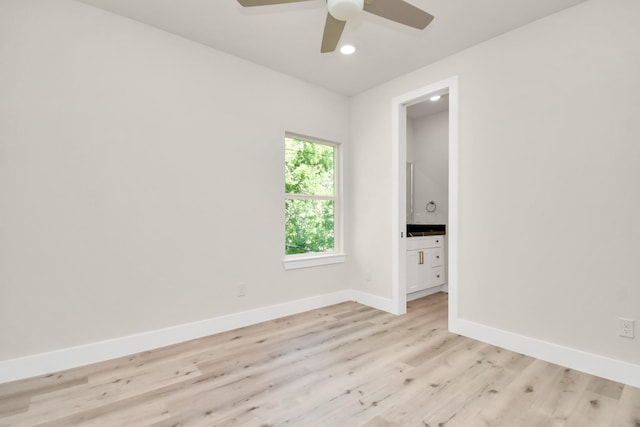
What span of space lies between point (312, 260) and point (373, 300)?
2.97 ft

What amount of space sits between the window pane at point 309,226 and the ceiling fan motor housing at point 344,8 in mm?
2199

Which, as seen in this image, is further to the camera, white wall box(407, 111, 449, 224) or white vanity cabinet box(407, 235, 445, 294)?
white wall box(407, 111, 449, 224)

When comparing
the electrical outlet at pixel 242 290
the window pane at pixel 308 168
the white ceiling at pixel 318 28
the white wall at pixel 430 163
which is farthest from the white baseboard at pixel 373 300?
the white ceiling at pixel 318 28

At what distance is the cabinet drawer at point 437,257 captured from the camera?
4.54m

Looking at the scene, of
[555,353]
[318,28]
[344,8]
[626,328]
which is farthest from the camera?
[318,28]

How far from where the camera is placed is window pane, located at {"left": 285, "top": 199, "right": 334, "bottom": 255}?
371 cm

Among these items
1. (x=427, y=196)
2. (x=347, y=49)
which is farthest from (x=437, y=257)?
(x=347, y=49)

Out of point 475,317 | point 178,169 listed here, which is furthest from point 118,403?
point 475,317

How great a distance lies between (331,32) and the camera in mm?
2072

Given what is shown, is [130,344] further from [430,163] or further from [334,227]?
[430,163]

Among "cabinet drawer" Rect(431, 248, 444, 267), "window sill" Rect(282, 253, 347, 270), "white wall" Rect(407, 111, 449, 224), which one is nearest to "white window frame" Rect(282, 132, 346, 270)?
"window sill" Rect(282, 253, 347, 270)

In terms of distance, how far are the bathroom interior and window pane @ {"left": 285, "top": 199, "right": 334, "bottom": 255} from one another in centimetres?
106

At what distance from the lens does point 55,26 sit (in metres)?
2.31

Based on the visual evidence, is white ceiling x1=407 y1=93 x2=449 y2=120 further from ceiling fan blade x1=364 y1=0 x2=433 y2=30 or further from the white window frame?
ceiling fan blade x1=364 y1=0 x2=433 y2=30
